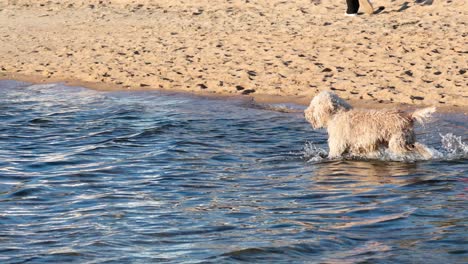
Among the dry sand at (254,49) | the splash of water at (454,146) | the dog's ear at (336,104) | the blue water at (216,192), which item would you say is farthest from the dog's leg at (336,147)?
the dry sand at (254,49)

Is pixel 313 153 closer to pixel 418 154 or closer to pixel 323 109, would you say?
pixel 323 109

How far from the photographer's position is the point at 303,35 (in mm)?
17562

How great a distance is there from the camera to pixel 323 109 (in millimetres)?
10133

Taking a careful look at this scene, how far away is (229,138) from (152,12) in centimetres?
1048

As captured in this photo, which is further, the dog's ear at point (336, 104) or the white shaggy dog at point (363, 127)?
the dog's ear at point (336, 104)

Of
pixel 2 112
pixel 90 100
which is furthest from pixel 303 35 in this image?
pixel 2 112

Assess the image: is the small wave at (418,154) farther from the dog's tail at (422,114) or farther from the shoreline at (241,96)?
the shoreline at (241,96)

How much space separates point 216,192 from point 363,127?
5.96ft

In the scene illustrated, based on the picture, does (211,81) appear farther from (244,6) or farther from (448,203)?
(448,203)

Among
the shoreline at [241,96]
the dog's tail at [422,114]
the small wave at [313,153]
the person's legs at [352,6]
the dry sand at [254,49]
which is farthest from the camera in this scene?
the person's legs at [352,6]

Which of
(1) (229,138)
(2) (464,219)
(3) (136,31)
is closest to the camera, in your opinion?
(2) (464,219)

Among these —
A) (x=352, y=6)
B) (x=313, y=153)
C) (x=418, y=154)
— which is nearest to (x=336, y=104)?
(x=313, y=153)

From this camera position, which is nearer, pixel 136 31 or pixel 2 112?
pixel 2 112

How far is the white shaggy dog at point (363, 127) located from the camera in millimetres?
9781
